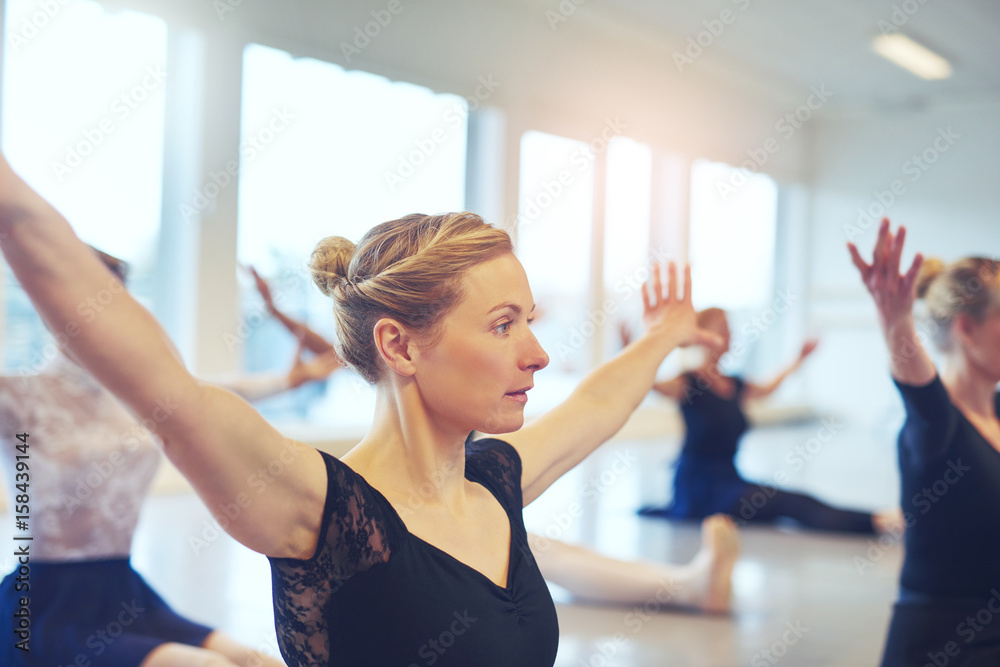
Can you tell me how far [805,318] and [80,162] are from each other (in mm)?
4600

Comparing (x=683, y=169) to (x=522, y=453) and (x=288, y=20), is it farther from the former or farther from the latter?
(x=522, y=453)

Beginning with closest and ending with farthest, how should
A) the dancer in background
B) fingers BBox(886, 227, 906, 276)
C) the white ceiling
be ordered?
fingers BBox(886, 227, 906, 276) < the dancer in background < the white ceiling

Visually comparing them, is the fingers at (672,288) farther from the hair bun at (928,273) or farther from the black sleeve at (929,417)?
the hair bun at (928,273)

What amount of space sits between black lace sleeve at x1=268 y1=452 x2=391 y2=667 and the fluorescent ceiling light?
14.4 feet

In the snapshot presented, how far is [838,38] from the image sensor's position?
16.7 ft

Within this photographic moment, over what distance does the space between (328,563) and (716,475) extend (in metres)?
3.25

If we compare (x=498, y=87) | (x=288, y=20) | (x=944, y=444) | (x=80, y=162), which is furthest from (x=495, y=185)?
(x=944, y=444)

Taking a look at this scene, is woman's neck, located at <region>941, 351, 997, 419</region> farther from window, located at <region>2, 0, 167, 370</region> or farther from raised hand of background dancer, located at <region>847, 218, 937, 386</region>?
window, located at <region>2, 0, 167, 370</region>

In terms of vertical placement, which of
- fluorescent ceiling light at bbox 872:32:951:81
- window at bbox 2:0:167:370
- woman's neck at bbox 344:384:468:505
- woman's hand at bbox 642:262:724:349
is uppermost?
fluorescent ceiling light at bbox 872:32:951:81

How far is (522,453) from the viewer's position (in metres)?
1.14

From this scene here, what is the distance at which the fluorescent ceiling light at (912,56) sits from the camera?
434 cm

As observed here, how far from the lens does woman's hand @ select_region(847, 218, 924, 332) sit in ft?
4.34

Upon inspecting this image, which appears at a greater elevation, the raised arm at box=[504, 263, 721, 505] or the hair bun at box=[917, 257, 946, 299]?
the hair bun at box=[917, 257, 946, 299]

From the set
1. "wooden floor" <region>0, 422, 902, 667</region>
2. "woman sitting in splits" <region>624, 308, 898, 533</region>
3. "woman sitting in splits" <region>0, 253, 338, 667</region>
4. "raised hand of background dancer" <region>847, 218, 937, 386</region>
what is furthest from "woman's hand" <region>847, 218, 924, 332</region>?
"woman sitting in splits" <region>624, 308, 898, 533</region>
